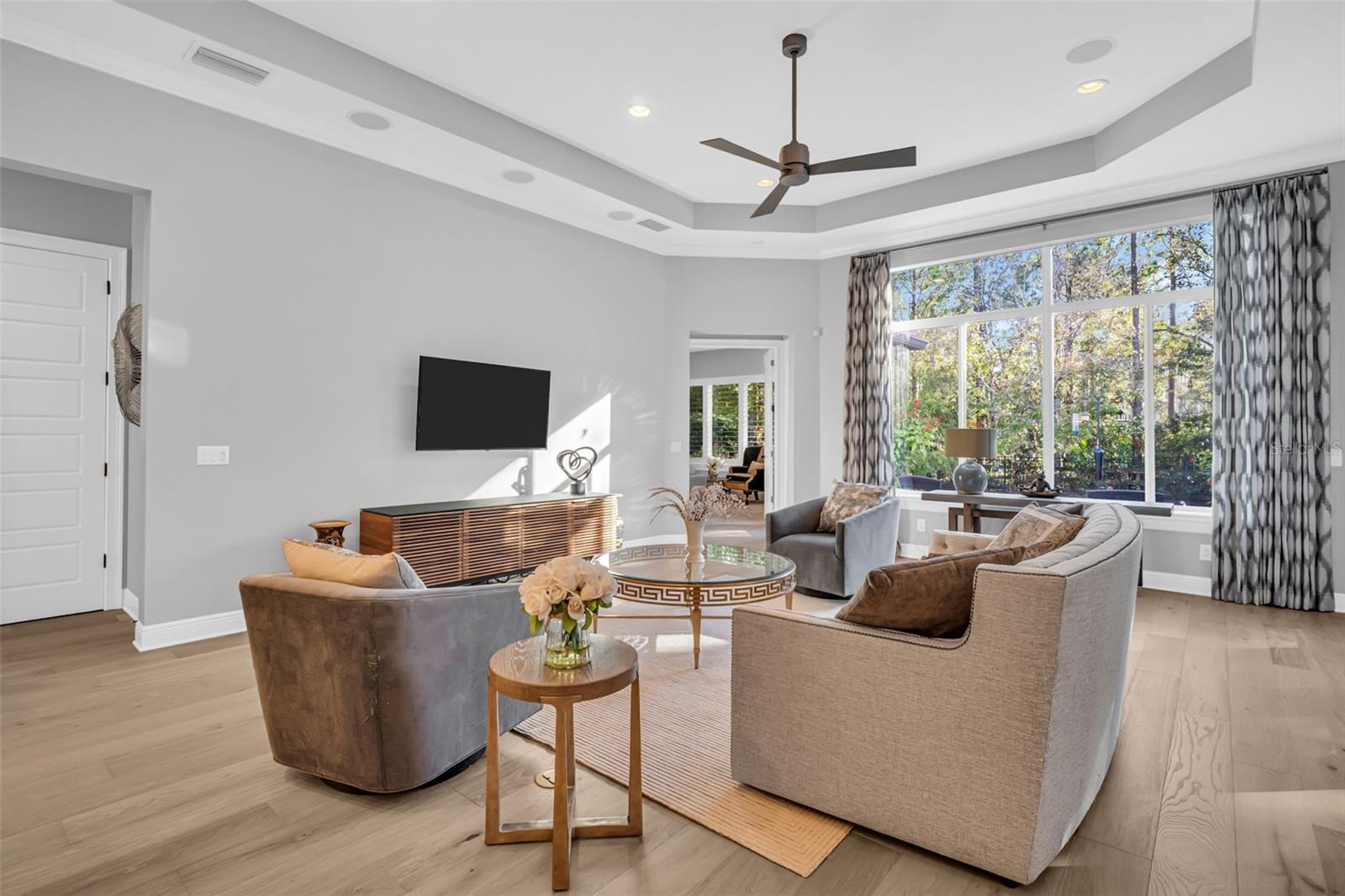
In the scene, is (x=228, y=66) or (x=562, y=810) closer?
(x=562, y=810)

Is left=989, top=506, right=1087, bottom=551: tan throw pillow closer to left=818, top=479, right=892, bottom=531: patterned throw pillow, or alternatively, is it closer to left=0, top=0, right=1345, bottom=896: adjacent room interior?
left=0, top=0, right=1345, bottom=896: adjacent room interior

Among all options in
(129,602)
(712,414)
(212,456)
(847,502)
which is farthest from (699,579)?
(712,414)

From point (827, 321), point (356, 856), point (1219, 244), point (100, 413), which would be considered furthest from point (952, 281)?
point (100, 413)

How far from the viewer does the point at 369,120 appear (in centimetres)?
421

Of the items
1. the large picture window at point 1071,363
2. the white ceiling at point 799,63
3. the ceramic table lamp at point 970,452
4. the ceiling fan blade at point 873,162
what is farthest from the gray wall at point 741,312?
the ceiling fan blade at point 873,162

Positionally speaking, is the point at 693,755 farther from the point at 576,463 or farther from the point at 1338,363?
the point at 1338,363

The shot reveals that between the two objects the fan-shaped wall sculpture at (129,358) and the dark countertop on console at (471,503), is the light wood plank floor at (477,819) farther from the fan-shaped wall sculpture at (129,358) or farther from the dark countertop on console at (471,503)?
the fan-shaped wall sculpture at (129,358)

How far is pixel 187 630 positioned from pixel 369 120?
10.5 ft

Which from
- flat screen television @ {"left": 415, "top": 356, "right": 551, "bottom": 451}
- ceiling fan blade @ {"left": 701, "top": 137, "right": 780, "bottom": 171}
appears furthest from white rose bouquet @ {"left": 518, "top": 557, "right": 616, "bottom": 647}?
flat screen television @ {"left": 415, "top": 356, "right": 551, "bottom": 451}

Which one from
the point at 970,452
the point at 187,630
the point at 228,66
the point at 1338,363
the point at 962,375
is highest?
the point at 228,66

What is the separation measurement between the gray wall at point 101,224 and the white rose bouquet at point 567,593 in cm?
321

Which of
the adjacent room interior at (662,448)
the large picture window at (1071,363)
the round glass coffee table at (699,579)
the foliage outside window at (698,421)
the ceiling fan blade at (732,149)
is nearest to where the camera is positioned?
the adjacent room interior at (662,448)

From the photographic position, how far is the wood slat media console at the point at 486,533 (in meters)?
4.47

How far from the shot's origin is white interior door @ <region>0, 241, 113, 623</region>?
13.4 ft
